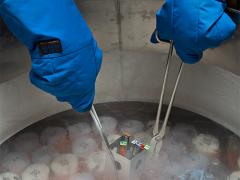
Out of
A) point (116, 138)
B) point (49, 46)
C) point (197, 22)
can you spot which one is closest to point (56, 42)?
point (49, 46)

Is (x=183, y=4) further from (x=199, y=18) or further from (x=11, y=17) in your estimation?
(x=11, y=17)

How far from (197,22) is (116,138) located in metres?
0.47

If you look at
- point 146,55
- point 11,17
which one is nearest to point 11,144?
point 11,17

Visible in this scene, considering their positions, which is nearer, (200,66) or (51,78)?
(51,78)

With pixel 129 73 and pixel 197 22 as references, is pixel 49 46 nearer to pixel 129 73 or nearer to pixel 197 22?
pixel 197 22

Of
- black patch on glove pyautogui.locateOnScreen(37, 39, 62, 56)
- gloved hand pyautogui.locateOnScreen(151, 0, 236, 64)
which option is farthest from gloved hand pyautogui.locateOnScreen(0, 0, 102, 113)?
gloved hand pyautogui.locateOnScreen(151, 0, 236, 64)

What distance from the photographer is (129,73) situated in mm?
984

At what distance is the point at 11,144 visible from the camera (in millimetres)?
789

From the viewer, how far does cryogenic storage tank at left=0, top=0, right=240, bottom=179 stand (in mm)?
782

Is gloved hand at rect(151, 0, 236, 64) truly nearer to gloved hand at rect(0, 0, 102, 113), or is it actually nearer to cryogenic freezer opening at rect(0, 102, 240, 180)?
gloved hand at rect(0, 0, 102, 113)

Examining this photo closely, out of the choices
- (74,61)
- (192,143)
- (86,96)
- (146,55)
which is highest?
(74,61)

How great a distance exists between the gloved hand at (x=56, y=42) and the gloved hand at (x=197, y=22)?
0.21 meters

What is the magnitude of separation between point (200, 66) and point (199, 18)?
0.37 m

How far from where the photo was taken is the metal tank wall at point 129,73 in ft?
2.57
